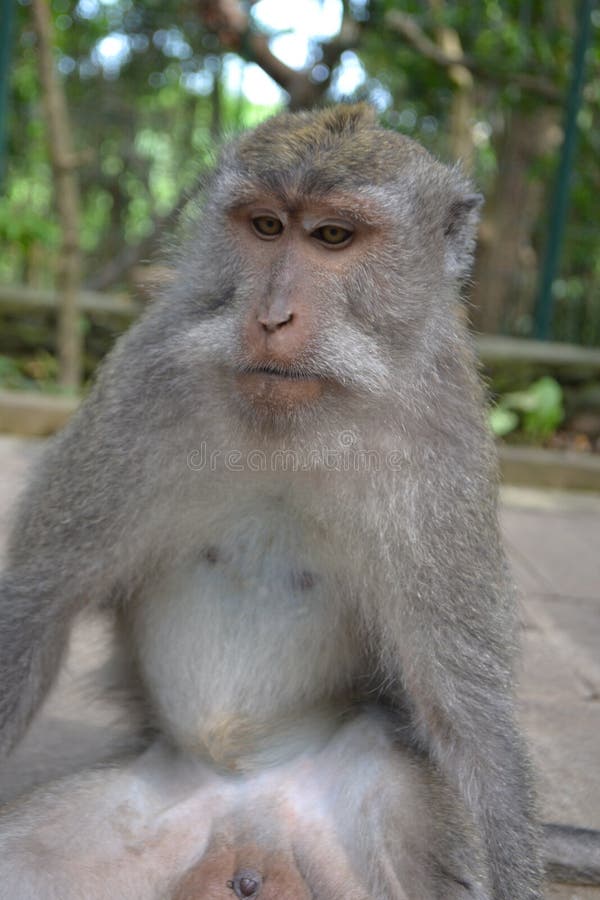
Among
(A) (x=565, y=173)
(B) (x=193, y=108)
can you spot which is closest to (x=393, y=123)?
Answer: (A) (x=565, y=173)

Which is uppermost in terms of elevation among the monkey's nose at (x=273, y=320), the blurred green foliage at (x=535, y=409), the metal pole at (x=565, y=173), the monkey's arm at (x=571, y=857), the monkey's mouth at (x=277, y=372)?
the metal pole at (x=565, y=173)

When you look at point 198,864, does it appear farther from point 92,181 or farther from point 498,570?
point 92,181

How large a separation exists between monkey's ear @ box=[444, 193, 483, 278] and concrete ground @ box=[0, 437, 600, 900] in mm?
1137

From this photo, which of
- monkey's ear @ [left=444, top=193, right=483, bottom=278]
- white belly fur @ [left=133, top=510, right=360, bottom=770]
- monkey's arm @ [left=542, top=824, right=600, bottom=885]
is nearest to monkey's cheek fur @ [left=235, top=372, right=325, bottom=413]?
white belly fur @ [left=133, top=510, right=360, bottom=770]

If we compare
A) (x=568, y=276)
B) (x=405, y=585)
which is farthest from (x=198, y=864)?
(x=568, y=276)

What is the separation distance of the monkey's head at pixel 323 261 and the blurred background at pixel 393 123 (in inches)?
148

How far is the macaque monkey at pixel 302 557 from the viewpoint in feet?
6.52

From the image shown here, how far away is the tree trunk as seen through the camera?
6789 millimetres

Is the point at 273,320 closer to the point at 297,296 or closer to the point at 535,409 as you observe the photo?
Result: the point at 297,296

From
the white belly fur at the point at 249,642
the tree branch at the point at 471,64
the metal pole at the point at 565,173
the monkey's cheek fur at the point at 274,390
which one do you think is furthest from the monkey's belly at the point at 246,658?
the tree branch at the point at 471,64

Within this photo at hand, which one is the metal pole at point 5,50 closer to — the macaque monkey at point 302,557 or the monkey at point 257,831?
the macaque monkey at point 302,557

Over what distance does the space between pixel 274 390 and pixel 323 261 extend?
28cm

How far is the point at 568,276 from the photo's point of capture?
7.88 m

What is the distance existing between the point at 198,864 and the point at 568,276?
21.5 ft
